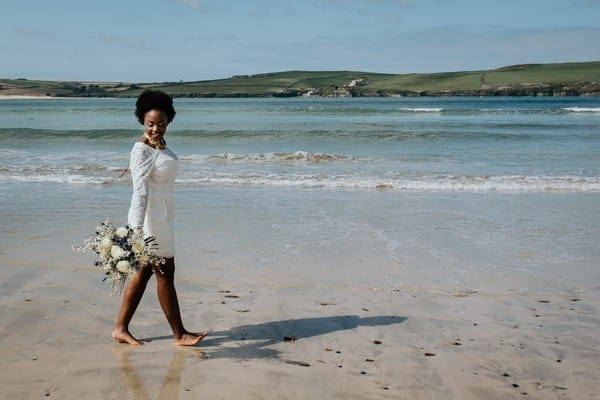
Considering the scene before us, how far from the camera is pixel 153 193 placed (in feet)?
13.6

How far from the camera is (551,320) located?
A: 4906 millimetres

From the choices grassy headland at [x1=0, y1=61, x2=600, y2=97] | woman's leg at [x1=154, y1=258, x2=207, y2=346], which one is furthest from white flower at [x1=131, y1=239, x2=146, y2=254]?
grassy headland at [x1=0, y1=61, x2=600, y2=97]

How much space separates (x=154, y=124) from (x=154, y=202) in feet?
1.72

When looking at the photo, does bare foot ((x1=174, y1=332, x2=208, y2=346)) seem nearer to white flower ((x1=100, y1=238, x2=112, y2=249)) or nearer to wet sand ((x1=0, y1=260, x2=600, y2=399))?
wet sand ((x1=0, y1=260, x2=600, y2=399))

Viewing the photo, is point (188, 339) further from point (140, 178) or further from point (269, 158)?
point (269, 158)

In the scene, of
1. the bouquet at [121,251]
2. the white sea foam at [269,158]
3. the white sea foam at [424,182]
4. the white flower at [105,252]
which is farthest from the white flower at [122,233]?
the white sea foam at [269,158]

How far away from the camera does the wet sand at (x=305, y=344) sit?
12.1ft

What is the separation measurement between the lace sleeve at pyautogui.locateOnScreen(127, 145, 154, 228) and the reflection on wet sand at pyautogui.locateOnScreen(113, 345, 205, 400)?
87 cm

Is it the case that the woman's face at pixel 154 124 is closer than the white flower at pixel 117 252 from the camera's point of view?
No

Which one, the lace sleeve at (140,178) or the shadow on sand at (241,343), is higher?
the lace sleeve at (140,178)

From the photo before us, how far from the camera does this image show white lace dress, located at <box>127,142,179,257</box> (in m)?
4.02

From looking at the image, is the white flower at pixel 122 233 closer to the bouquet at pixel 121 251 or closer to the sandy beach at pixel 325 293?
the bouquet at pixel 121 251

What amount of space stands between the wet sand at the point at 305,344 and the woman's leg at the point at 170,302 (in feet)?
0.24

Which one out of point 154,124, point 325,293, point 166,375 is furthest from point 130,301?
point 325,293
